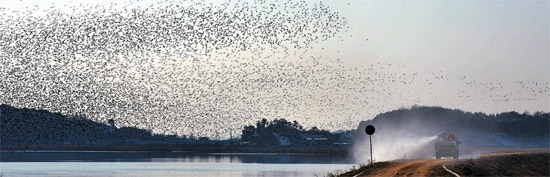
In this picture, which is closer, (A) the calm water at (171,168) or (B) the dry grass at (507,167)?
(B) the dry grass at (507,167)

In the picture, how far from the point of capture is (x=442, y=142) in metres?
90.3

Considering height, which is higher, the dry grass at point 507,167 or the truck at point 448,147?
the truck at point 448,147

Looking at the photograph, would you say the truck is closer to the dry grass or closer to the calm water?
the dry grass

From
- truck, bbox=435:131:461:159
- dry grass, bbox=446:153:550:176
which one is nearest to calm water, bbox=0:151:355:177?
truck, bbox=435:131:461:159

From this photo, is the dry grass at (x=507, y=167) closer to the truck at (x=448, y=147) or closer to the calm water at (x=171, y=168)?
the truck at (x=448, y=147)

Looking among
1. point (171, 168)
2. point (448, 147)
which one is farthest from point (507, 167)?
point (171, 168)

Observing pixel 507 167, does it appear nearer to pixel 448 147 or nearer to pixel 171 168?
pixel 448 147

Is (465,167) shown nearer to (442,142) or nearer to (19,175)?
(442,142)

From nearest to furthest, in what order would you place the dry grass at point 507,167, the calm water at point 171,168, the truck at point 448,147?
1. the dry grass at point 507,167
2. the truck at point 448,147
3. the calm water at point 171,168

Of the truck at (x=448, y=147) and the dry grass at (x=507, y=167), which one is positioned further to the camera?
the truck at (x=448, y=147)

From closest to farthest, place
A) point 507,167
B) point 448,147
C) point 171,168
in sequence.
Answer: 1. point 507,167
2. point 448,147
3. point 171,168

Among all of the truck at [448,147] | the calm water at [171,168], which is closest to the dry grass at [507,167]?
the truck at [448,147]

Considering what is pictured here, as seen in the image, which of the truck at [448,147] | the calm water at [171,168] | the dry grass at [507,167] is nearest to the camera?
the dry grass at [507,167]

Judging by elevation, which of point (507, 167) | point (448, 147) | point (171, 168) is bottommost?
point (507, 167)
